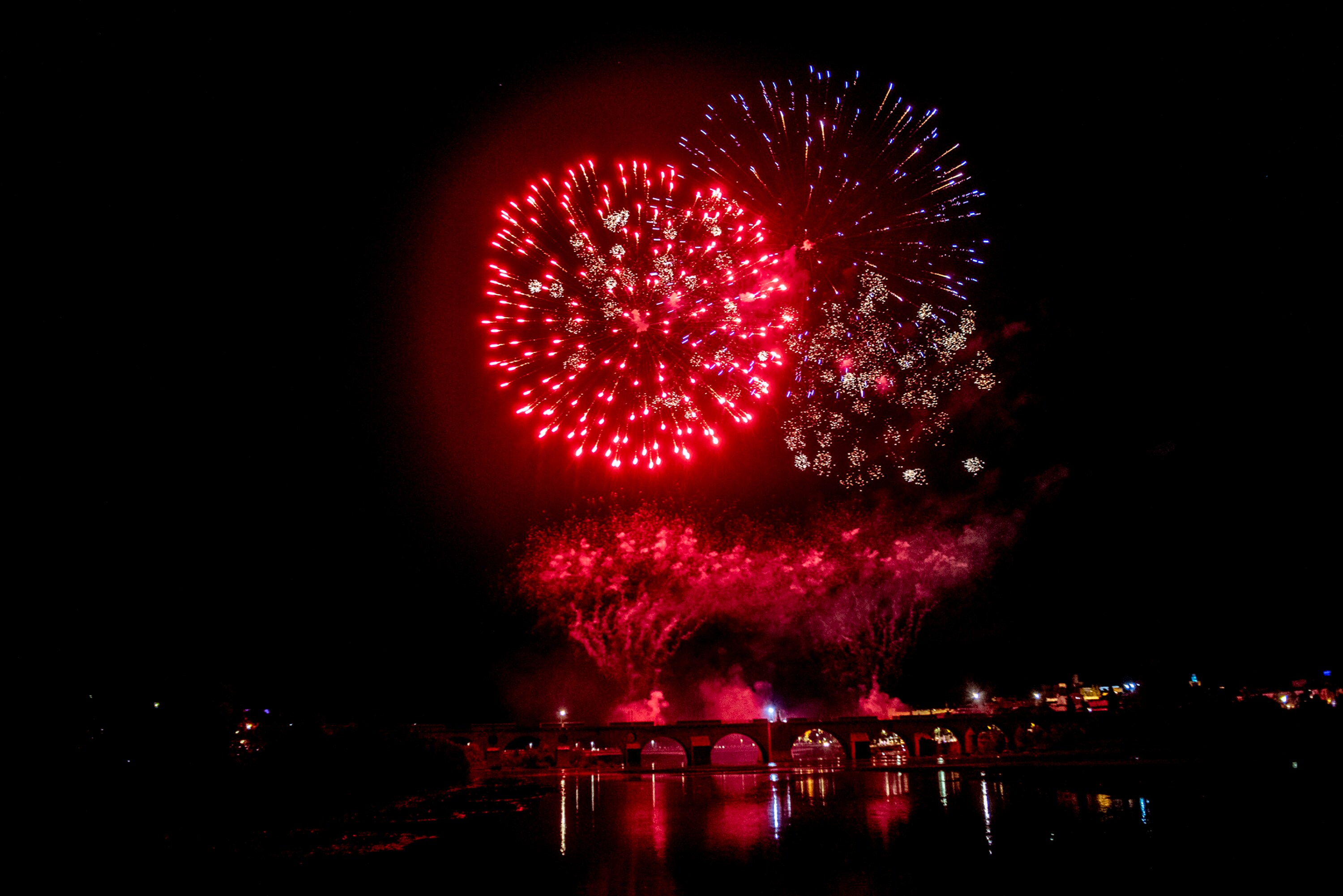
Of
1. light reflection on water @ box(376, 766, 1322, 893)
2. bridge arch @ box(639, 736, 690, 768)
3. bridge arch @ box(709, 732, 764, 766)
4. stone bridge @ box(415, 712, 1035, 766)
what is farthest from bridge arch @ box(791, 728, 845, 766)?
light reflection on water @ box(376, 766, 1322, 893)

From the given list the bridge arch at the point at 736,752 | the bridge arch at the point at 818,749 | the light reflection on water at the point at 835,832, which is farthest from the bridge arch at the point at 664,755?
the light reflection on water at the point at 835,832

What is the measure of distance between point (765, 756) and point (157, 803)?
7019 centimetres

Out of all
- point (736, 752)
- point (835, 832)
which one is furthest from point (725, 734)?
point (835, 832)

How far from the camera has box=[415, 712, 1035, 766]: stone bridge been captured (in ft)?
270

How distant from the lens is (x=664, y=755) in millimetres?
132875

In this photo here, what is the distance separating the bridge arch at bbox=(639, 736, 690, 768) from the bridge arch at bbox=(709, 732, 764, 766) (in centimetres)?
376

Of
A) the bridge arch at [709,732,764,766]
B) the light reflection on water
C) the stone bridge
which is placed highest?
the light reflection on water

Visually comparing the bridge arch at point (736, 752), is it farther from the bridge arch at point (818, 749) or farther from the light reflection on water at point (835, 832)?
the light reflection on water at point (835, 832)

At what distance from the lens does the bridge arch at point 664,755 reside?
90.8m

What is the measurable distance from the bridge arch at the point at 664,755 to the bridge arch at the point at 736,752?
12.3 ft

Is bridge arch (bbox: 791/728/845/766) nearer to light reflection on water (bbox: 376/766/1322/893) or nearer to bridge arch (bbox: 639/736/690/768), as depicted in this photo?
bridge arch (bbox: 639/736/690/768)

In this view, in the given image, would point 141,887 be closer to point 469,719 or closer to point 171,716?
point 171,716

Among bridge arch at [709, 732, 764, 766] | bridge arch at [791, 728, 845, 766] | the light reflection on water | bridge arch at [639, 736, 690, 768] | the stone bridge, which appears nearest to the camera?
the light reflection on water

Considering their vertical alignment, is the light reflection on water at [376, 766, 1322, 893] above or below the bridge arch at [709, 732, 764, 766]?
above
